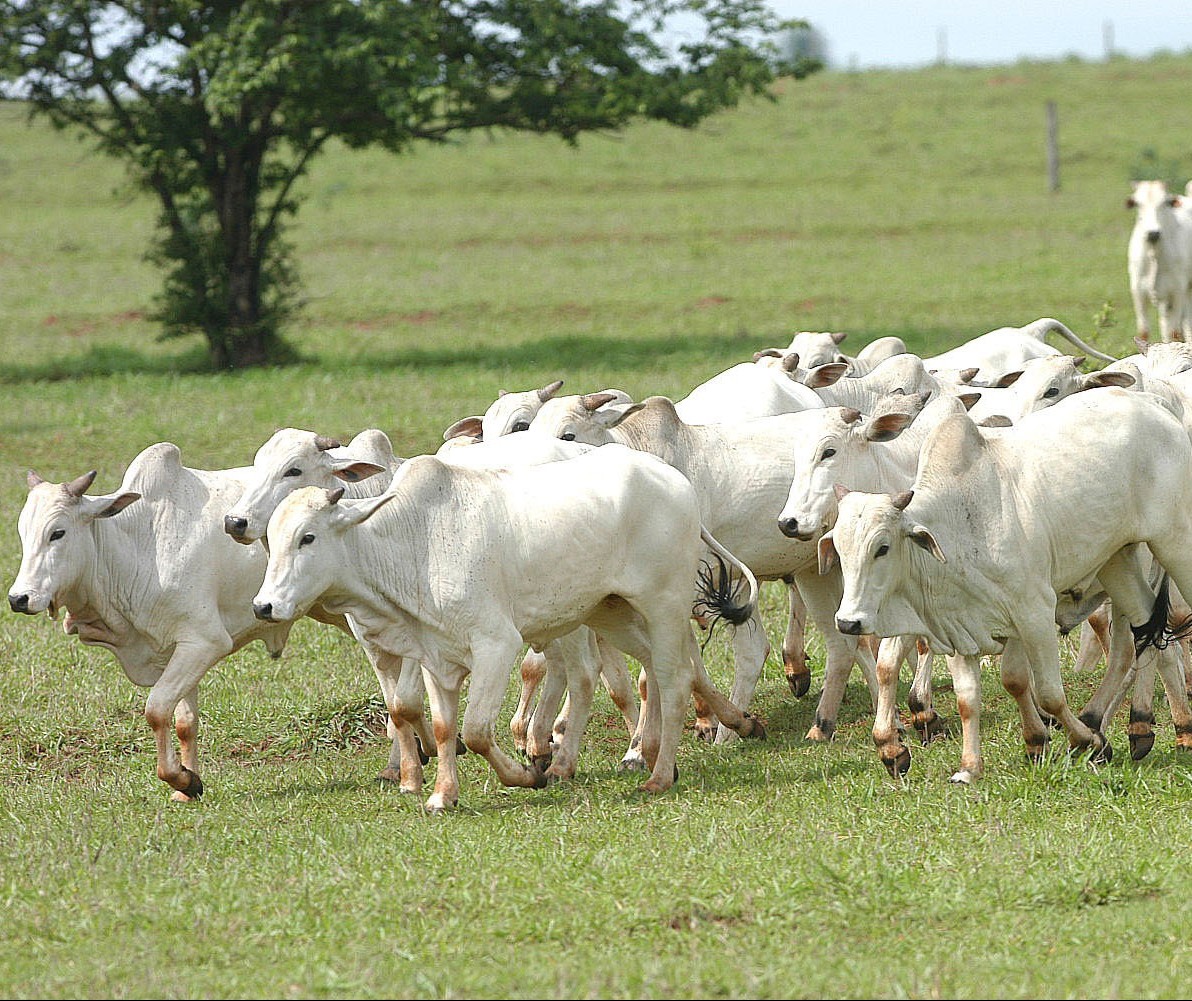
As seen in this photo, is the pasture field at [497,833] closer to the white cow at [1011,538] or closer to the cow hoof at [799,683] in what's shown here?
the cow hoof at [799,683]

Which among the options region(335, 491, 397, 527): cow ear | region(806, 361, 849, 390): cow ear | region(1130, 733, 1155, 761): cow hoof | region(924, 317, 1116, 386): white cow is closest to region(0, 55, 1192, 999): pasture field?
region(1130, 733, 1155, 761): cow hoof

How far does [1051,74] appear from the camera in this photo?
43750 millimetres

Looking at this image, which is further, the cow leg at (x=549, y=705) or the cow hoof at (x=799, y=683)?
the cow hoof at (x=799, y=683)

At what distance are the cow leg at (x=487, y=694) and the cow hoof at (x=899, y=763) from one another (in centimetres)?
146

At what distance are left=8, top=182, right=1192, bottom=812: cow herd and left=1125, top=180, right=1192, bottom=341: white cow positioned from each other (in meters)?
8.49

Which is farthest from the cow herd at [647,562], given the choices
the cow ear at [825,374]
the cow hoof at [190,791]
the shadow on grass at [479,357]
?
the shadow on grass at [479,357]

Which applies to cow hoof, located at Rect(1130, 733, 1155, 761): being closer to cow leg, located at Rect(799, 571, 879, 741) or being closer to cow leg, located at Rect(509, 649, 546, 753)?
cow leg, located at Rect(799, 571, 879, 741)

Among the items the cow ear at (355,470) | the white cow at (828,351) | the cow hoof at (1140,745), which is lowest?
the cow hoof at (1140,745)

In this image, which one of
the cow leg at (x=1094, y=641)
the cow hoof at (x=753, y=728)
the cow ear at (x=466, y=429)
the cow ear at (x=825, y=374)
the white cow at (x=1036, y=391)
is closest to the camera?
the cow hoof at (x=753, y=728)

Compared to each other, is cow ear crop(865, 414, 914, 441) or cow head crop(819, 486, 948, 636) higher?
cow ear crop(865, 414, 914, 441)

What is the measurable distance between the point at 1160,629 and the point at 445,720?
2.85m

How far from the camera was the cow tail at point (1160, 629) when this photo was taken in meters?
7.40

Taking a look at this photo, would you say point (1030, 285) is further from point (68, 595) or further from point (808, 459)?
point (68, 595)

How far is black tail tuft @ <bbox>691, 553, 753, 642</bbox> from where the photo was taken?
778 centimetres
